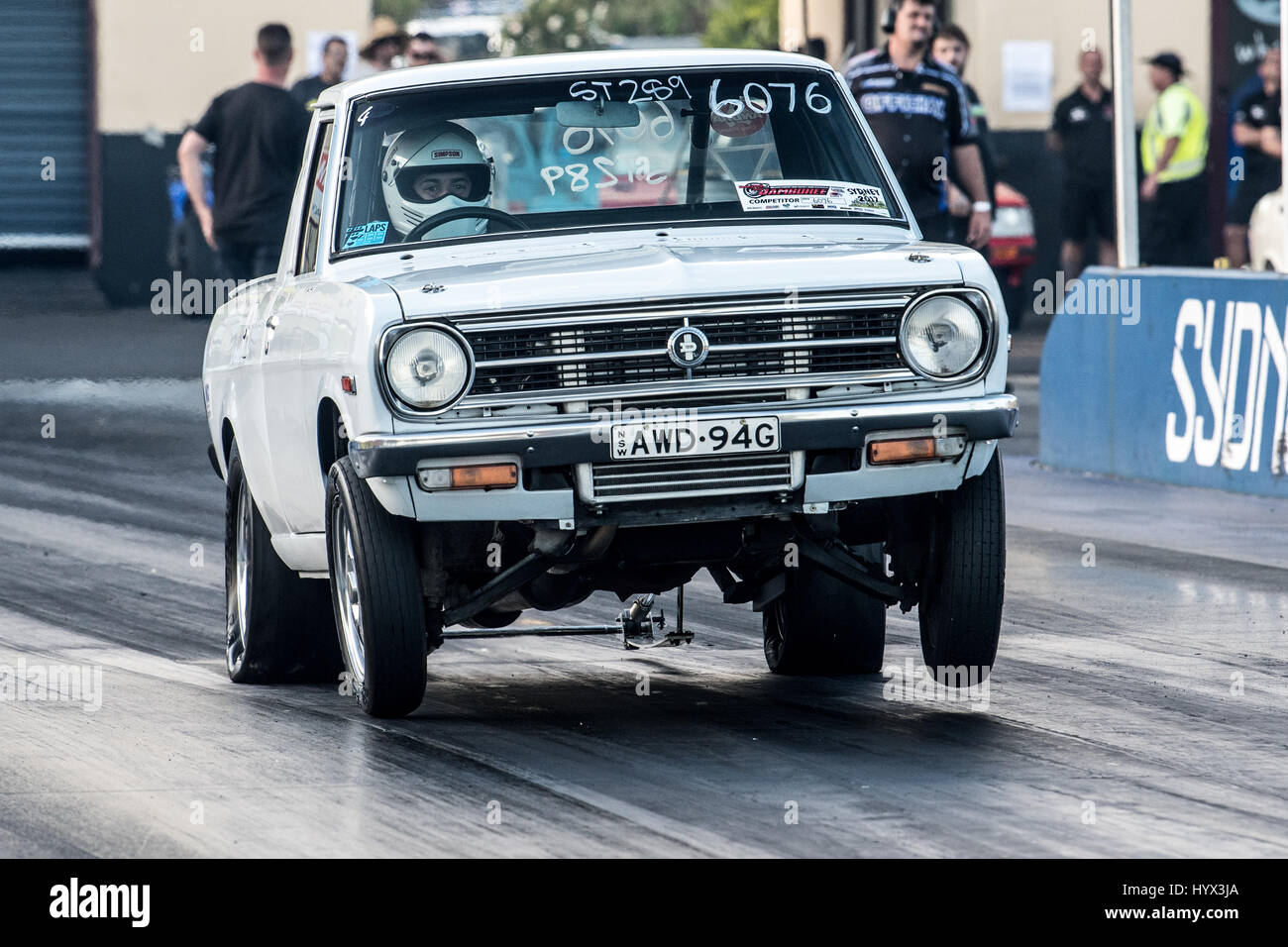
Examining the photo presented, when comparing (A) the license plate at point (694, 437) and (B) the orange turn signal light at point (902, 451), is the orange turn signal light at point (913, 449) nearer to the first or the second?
(B) the orange turn signal light at point (902, 451)

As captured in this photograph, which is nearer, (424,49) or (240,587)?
(240,587)

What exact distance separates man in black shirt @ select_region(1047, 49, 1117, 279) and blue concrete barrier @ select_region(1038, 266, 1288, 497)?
9.09 m

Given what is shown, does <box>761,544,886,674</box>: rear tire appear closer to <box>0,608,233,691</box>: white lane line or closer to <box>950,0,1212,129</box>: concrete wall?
<box>0,608,233,691</box>: white lane line

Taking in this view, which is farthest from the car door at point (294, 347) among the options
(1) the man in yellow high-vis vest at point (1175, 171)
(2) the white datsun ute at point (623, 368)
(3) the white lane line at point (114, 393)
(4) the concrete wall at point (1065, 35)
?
(4) the concrete wall at point (1065, 35)

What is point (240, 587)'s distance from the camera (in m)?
8.50

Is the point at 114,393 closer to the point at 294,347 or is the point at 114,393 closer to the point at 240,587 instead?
the point at 240,587

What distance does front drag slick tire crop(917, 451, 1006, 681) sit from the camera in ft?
23.1

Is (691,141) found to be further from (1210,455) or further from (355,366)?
(1210,455)

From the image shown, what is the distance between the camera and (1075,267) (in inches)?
943

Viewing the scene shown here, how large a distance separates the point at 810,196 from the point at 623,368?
1285mm

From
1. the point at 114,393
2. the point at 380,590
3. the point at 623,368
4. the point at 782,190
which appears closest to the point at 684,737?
the point at 380,590

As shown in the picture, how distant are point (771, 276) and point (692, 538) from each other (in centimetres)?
70
